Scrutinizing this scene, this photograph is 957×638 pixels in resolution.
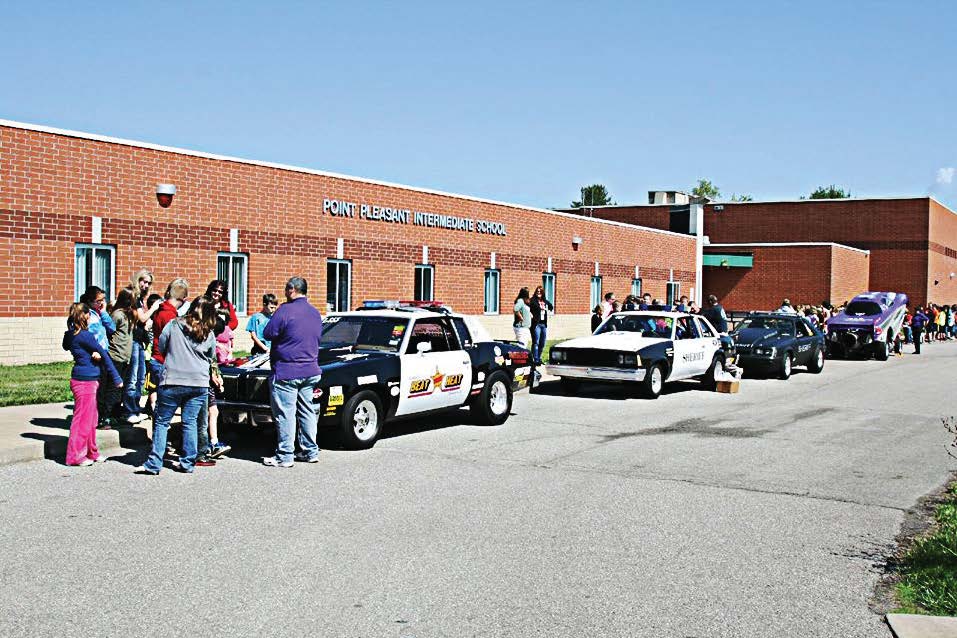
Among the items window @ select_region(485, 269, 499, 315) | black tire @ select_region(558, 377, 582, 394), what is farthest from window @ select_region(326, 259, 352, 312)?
black tire @ select_region(558, 377, 582, 394)

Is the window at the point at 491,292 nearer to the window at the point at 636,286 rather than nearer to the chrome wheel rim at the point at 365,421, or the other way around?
the window at the point at 636,286

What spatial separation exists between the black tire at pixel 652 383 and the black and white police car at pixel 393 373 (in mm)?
3888

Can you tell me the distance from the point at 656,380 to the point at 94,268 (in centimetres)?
1158

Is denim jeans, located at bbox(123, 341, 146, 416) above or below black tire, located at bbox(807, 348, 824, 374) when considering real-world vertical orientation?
above

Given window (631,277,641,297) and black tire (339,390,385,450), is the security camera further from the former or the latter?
window (631,277,641,297)

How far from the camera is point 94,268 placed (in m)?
21.3

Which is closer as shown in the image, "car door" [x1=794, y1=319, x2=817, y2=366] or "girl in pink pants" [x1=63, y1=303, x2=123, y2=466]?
"girl in pink pants" [x1=63, y1=303, x2=123, y2=466]

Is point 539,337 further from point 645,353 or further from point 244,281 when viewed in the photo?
point 244,281

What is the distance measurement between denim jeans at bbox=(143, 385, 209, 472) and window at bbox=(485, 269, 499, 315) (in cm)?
2322

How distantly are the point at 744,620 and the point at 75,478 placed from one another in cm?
660

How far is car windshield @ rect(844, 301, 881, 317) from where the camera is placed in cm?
3372

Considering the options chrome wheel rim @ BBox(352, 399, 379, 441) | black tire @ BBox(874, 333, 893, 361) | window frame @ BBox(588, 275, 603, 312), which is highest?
window frame @ BBox(588, 275, 603, 312)

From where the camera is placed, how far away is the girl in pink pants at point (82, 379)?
33.6ft

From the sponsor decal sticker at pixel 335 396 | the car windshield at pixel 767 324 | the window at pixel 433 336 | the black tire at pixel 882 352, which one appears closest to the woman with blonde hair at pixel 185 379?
the sponsor decal sticker at pixel 335 396
